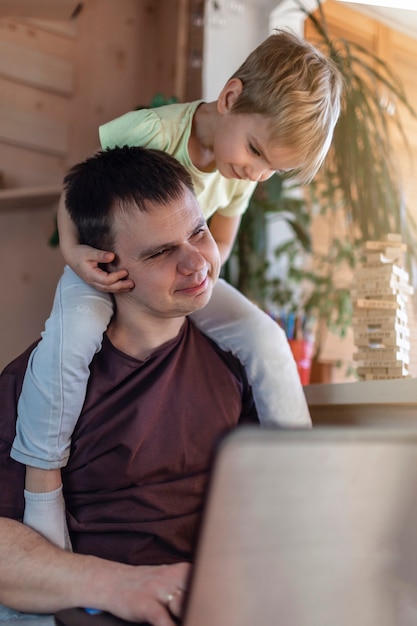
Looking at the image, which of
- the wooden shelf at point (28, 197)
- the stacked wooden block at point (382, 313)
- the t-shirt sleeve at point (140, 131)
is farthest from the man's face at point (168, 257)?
the wooden shelf at point (28, 197)

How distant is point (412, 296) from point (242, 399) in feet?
1.95

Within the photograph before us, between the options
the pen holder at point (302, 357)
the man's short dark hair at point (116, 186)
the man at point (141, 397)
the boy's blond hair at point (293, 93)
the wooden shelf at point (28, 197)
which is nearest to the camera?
the man at point (141, 397)

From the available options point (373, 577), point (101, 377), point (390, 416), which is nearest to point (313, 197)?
point (390, 416)

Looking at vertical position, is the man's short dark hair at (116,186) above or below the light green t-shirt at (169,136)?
below

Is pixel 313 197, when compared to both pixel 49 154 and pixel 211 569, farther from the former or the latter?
pixel 211 569

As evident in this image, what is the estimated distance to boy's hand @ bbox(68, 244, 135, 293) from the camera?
1086 mm

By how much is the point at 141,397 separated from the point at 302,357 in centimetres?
96

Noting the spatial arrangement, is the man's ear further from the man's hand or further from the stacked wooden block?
the man's hand

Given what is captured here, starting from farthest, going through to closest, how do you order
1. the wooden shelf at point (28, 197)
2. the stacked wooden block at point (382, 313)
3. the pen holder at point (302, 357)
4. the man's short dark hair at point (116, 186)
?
1. the wooden shelf at point (28, 197)
2. the pen holder at point (302, 357)
3. the stacked wooden block at point (382, 313)
4. the man's short dark hair at point (116, 186)

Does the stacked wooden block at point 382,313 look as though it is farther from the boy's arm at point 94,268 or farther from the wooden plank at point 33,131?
the wooden plank at point 33,131

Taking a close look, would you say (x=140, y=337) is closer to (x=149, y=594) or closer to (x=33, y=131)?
(x=149, y=594)

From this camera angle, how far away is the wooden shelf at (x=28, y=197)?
7.62ft

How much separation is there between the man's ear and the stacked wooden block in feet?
1.48

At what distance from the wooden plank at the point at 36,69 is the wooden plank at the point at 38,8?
14 cm
